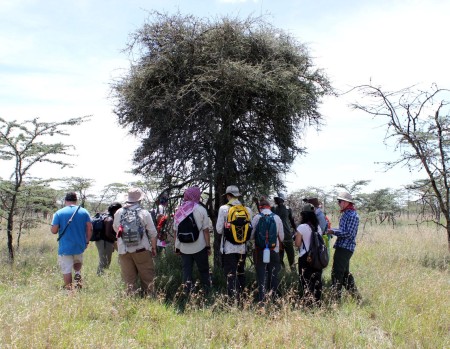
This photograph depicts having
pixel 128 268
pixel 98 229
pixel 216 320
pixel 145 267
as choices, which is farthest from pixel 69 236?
pixel 216 320

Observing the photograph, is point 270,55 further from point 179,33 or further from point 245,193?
point 245,193

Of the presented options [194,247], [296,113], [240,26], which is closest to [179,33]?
[240,26]

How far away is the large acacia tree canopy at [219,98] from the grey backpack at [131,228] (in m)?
1.60

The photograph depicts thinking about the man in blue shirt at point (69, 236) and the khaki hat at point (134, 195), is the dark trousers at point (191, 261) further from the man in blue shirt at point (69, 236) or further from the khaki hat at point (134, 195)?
the man in blue shirt at point (69, 236)

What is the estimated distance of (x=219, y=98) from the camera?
680 centimetres

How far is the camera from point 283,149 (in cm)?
759

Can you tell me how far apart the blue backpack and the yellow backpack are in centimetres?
20

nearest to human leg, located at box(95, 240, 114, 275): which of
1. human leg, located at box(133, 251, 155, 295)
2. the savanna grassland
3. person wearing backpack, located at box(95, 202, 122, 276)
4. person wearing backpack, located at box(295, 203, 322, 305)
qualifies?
person wearing backpack, located at box(95, 202, 122, 276)

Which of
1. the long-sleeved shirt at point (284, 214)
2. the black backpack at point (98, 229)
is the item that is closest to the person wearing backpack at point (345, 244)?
the long-sleeved shirt at point (284, 214)

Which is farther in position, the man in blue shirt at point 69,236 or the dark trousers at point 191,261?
the man in blue shirt at point 69,236

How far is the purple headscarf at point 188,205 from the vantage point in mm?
6082

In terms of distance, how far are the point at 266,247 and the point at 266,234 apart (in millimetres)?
198

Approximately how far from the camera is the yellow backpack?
588cm

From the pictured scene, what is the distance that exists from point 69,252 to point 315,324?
13.2ft
